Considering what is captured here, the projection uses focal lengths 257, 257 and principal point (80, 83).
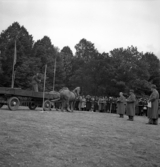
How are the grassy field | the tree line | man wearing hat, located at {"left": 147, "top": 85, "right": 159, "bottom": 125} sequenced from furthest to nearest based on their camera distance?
the tree line
man wearing hat, located at {"left": 147, "top": 85, "right": 159, "bottom": 125}
the grassy field

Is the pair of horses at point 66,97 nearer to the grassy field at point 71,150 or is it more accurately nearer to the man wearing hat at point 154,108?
the man wearing hat at point 154,108

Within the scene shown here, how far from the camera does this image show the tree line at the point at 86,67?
1970 inches

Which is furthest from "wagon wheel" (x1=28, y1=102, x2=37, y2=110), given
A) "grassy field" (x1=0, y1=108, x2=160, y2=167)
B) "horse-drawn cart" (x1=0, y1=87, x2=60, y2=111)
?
"grassy field" (x1=0, y1=108, x2=160, y2=167)

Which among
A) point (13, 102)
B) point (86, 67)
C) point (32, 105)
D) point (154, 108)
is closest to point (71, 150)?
point (154, 108)

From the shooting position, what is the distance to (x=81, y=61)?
2594 inches

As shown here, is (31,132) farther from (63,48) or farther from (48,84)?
(63,48)

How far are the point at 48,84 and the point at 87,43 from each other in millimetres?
19086

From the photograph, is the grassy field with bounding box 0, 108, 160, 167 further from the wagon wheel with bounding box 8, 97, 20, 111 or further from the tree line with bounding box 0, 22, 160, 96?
the tree line with bounding box 0, 22, 160, 96

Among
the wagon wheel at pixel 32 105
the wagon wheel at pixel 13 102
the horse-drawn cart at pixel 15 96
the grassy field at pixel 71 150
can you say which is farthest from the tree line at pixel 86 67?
the grassy field at pixel 71 150

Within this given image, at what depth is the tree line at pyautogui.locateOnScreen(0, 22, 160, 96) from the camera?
164 ft

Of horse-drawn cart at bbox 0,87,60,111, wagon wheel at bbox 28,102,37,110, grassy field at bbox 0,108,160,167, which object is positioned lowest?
grassy field at bbox 0,108,160,167

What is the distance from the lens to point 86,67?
5950 centimetres

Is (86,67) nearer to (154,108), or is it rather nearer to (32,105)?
(32,105)

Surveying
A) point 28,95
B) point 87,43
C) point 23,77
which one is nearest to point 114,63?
point 87,43
